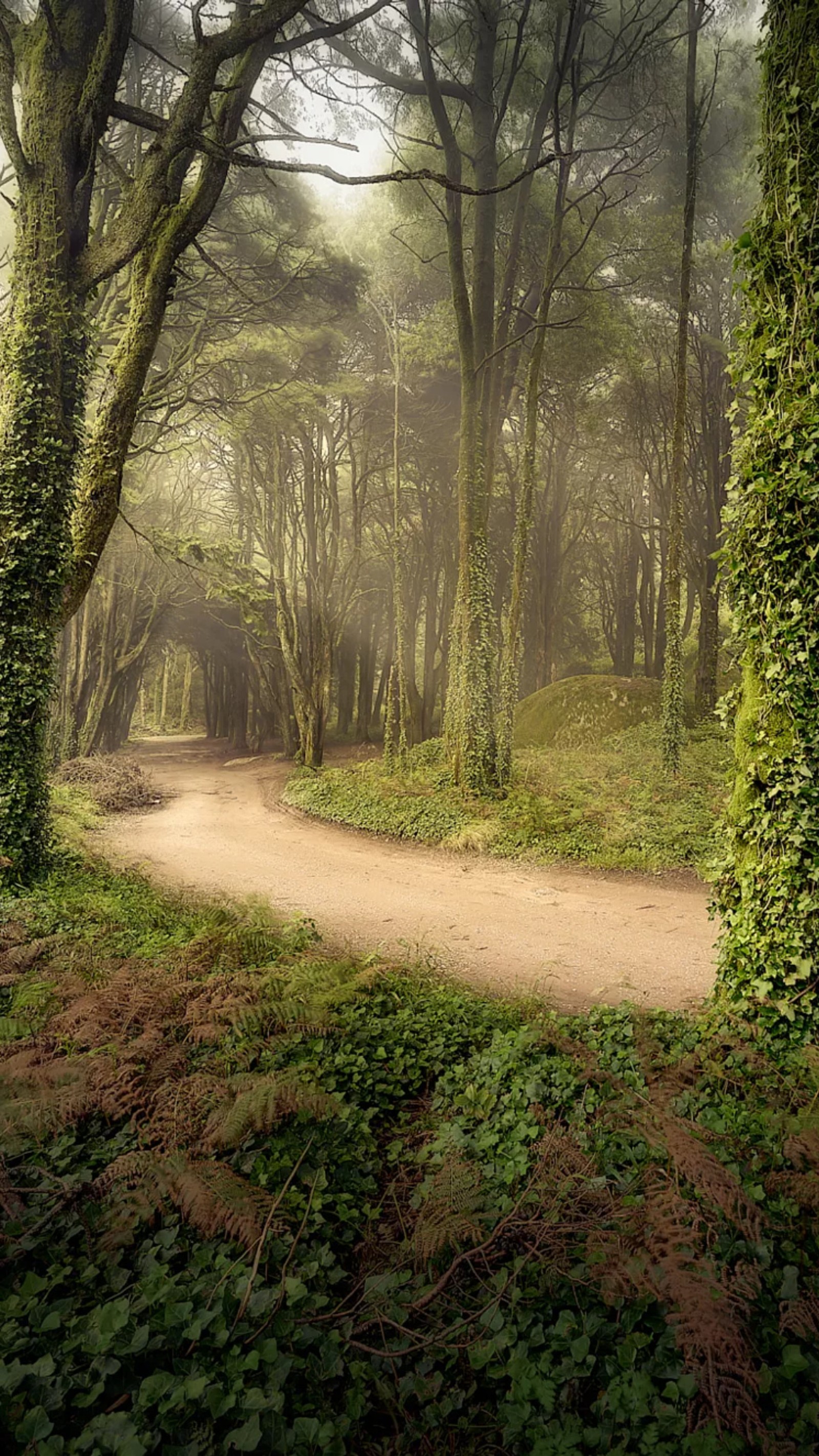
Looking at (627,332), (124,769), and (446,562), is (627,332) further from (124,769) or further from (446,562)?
(124,769)

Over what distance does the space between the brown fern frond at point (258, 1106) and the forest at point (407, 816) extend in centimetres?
3

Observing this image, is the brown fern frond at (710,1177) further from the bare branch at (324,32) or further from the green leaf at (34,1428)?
the bare branch at (324,32)

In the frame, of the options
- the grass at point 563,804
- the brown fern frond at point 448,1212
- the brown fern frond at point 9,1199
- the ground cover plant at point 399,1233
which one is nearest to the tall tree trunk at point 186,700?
the grass at point 563,804

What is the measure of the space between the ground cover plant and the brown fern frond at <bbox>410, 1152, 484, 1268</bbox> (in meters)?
0.01

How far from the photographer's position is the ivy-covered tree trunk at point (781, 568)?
415 cm

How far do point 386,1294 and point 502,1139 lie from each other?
3.21ft

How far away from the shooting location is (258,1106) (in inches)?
132

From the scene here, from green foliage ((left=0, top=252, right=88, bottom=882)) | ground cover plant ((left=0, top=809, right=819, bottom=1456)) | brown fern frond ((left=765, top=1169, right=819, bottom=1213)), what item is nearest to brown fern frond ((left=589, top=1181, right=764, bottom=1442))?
ground cover plant ((left=0, top=809, right=819, bottom=1456))

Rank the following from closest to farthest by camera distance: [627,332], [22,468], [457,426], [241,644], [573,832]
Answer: [22,468] < [573,832] < [627,332] < [457,426] < [241,644]

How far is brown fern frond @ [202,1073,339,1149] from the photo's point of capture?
323 centimetres

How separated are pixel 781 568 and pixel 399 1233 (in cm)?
415

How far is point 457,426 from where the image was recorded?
21422mm

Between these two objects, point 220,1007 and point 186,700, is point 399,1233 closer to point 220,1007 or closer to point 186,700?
point 220,1007

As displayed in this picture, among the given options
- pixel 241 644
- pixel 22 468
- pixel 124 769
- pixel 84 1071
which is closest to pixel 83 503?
pixel 22 468
